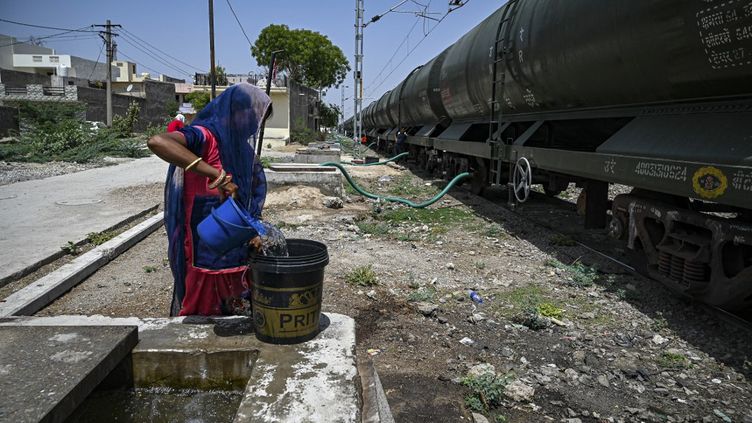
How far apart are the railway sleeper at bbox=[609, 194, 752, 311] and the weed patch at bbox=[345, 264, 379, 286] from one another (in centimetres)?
233

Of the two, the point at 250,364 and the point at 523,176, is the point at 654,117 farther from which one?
the point at 250,364

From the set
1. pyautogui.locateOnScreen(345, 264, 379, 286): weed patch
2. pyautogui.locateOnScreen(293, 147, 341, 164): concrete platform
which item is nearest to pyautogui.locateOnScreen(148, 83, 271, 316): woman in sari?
pyautogui.locateOnScreen(345, 264, 379, 286): weed patch

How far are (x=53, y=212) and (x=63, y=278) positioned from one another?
12.4 ft

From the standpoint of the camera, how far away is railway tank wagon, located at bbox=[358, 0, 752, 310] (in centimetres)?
328

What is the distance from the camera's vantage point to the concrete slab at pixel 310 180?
9.09 metres

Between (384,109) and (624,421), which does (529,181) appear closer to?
(624,421)

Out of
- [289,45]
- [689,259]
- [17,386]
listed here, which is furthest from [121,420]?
[289,45]

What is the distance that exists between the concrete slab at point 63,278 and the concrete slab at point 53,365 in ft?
5.42

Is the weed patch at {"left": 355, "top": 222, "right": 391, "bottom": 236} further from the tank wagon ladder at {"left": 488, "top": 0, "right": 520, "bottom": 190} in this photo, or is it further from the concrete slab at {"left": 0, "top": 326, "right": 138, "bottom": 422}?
the concrete slab at {"left": 0, "top": 326, "right": 138, "bottom": 422}

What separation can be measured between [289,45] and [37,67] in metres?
42.6

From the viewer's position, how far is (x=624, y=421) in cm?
267

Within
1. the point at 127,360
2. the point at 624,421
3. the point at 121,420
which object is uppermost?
the point at 127,360

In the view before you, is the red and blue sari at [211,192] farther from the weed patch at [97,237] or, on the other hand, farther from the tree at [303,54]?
the tree at [303,54]

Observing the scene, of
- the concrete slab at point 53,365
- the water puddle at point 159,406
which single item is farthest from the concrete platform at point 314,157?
the water puddle at point 159,406
